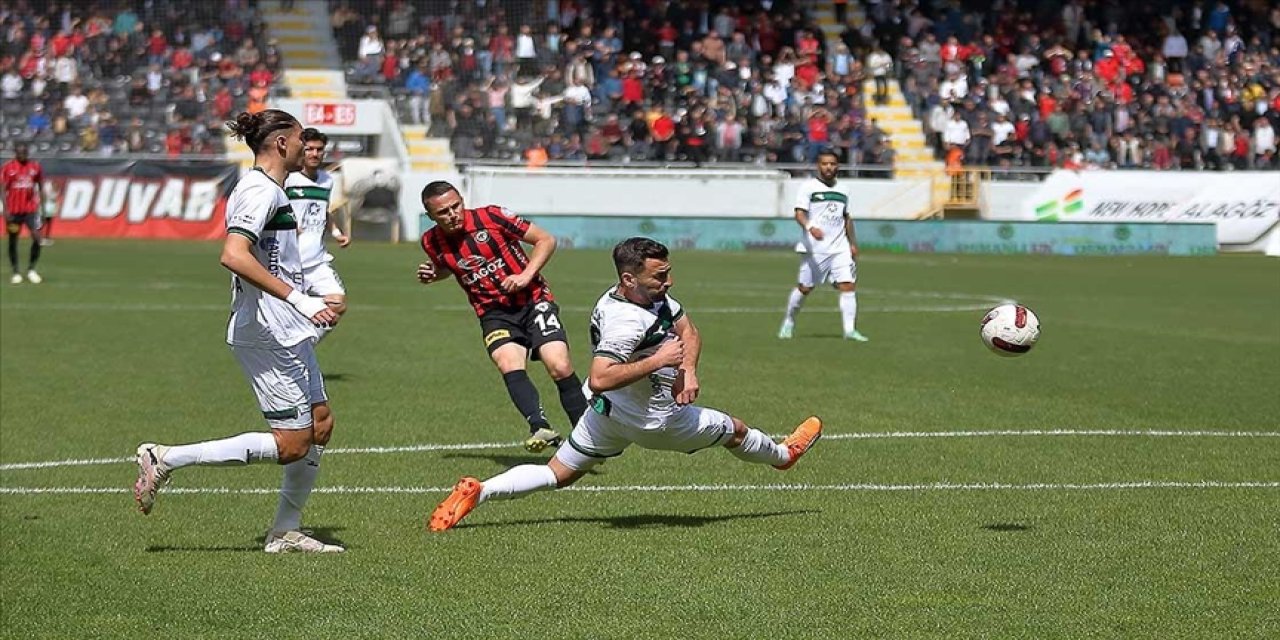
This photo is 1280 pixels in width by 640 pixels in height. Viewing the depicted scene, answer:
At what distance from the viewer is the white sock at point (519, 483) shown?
9.51 m

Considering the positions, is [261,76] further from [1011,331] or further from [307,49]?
[1011,331]

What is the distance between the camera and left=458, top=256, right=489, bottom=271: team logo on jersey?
12320 millimetres

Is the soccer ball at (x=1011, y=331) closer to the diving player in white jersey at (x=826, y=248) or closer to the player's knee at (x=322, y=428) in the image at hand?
the player's knee at (x=322, y=428)

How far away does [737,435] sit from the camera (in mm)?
9734

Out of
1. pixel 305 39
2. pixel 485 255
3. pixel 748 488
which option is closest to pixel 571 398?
pixel 485 255

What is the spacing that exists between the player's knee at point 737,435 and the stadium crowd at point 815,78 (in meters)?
34.7

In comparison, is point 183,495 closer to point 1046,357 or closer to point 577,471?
point 577,471

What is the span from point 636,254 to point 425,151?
36989 mm

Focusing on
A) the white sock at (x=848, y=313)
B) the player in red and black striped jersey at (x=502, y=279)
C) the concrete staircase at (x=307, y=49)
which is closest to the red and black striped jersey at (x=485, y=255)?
the player in red and black striped jersey at (x=502, y=279)

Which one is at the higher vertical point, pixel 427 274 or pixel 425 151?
pixel 427 274

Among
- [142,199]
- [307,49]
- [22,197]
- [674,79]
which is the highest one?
[307,49]

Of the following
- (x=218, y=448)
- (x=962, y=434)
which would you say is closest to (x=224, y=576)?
(x=218, y=448)

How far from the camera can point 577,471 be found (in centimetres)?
968

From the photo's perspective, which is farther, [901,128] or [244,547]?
[901,128]
